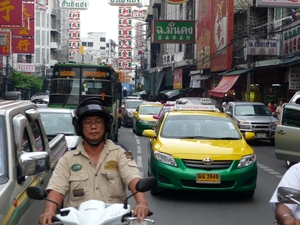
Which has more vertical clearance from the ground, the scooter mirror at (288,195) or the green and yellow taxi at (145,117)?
the scooter mirror at (288,195)

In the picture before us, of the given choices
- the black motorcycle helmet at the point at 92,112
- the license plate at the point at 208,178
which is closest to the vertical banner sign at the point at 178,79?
the license plate at the point at 208,178

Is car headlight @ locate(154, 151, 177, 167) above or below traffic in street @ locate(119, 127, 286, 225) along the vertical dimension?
above

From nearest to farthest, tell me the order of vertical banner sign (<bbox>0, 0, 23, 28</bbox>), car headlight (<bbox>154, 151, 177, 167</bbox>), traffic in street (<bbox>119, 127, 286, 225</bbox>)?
traffic in street (<bbox>119, 127, 286, 225</bbox>) < car headlight (<bbox>154, 151, 177, 167</bbox>) < vertical banner sign (<bbox>0, 0, 23, 28</bbox>)

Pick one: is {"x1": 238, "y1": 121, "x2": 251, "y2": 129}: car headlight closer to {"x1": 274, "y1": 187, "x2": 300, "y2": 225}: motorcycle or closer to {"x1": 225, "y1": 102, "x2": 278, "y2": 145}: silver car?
{"x1": 225, "y1": 102, "x2": 278, "y2": 145}: silver car

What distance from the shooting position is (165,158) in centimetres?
938

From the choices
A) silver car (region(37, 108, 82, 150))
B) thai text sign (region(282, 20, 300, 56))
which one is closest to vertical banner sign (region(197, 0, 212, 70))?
thai text sign (region(282, 20, 300, 56))

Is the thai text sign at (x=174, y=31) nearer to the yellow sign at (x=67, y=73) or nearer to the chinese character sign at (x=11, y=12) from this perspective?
the chinese character sign at (x=11, y=12)

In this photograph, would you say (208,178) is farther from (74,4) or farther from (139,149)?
(74,4)

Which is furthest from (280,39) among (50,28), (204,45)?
(50,28)

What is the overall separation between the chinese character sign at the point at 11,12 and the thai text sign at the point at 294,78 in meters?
12.4

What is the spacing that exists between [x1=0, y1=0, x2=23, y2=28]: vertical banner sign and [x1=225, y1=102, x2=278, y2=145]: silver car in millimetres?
10425

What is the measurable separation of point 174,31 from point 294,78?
45.9 feet

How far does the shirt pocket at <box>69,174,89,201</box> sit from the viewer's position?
4.06 metres

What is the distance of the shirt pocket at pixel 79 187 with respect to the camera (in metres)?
4.06
